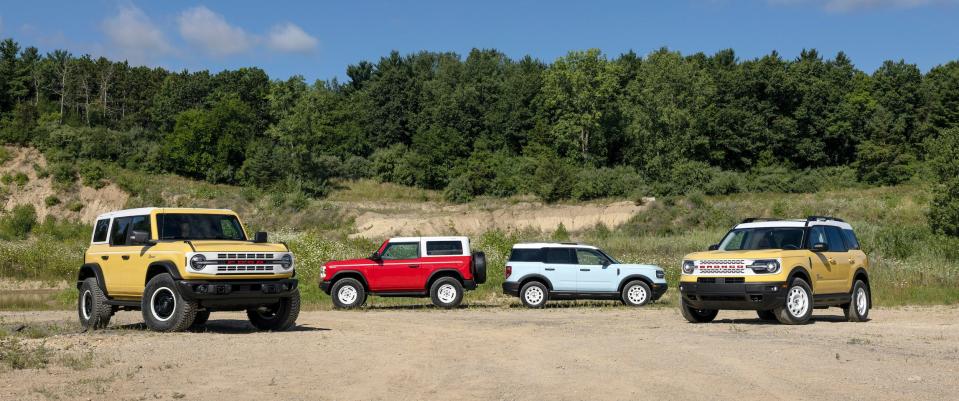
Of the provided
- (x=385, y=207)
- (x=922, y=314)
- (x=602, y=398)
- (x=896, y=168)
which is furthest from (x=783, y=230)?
(x=896, y=168)

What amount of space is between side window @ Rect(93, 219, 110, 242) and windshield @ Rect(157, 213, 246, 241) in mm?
1606

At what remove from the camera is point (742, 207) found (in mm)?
73625

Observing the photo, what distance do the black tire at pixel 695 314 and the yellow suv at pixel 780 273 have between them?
21mm

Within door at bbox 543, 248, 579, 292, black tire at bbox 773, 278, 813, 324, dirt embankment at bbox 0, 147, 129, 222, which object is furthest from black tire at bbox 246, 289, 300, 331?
dirt embankment at bbox 0, 147, 129, 222

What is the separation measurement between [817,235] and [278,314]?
11.1 metres

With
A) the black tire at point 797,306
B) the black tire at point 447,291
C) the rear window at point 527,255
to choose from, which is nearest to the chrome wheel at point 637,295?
Result: the rear window at point 527,255

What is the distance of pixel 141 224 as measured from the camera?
1816 cm

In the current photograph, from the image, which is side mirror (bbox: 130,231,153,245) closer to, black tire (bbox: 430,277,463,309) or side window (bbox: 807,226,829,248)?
black tire (bbox: 430,277,463,309)

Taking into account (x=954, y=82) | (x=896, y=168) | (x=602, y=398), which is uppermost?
(x=954, y=82)

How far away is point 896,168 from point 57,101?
84.5 m

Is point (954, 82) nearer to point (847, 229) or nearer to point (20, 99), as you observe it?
point (847, 229)

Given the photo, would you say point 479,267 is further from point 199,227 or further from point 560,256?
point 199,227

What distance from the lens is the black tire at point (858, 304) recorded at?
20828 millimetres

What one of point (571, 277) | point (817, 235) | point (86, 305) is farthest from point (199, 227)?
point (817, 235)
